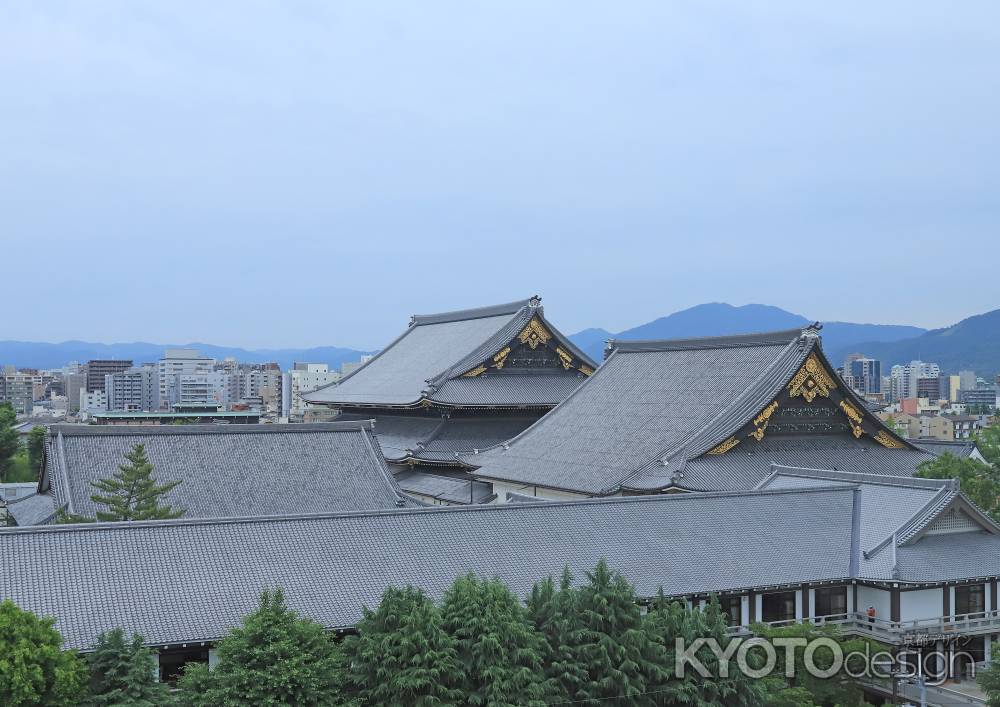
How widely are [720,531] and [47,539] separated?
14428mm

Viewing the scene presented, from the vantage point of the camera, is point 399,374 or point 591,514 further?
point 399,374

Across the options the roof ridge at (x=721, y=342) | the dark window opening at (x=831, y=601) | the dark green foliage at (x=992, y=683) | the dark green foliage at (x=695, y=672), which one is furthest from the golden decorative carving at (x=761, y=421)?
the dark green foliage at (x=695, y=672)

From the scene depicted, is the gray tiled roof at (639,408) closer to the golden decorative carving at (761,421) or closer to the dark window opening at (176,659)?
the golden decorative carving at (761,421)

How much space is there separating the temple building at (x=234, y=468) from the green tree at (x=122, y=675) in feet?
47.6

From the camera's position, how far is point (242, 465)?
3384 centimetres

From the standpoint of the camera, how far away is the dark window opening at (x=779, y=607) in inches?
907

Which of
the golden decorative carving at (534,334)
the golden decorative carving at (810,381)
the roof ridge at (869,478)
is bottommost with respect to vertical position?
the roof ridge at (869,478)

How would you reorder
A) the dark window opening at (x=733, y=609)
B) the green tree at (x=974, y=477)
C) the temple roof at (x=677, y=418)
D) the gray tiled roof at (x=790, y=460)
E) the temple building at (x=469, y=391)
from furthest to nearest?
1. the temple building at (x=469, y=391)
2. the temple roof at (x=677, y=418)
3. the gray tiled roof at (x=790, y=460)
4. the green tree at (x=974, y=477)
5. the dark window opening at (x=733, y=609)

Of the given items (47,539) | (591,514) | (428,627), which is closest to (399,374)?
(591,514)

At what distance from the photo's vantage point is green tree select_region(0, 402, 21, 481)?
65062 millimetres

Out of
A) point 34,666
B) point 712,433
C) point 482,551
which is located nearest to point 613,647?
point 482,551

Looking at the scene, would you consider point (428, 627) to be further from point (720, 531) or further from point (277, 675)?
point (720, 531)

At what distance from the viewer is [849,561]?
24125 millimetres

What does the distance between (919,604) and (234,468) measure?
20.6m
